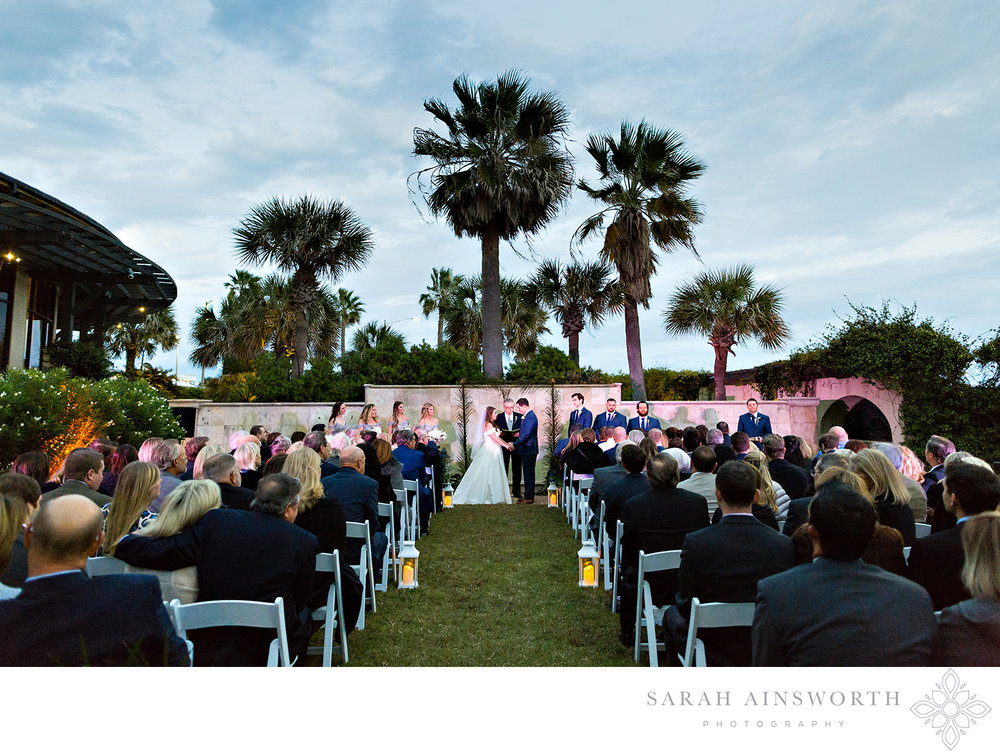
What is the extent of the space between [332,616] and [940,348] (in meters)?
13.2

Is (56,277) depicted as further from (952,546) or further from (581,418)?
(952,546)

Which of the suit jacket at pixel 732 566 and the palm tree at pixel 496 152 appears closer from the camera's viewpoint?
the suit jacket at pixel 732 566

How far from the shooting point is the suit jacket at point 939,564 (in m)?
2.50

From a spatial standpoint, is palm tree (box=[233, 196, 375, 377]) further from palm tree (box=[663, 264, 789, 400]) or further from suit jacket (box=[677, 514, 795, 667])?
suit jacket (box=[677, 514, 795, 667])

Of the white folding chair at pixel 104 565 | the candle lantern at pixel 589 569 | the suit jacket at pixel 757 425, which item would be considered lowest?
the candle lantern at pixel 589 569

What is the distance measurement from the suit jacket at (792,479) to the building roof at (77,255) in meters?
14.8

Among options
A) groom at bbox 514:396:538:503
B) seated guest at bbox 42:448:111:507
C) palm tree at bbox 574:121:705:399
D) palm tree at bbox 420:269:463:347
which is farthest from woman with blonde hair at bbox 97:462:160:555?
palm tree at bbox 420:269:463:347

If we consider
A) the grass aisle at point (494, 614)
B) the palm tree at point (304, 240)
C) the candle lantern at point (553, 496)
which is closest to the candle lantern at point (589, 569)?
the grass aisle at point (494, 614)

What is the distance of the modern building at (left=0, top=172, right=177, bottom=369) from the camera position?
14.3 m

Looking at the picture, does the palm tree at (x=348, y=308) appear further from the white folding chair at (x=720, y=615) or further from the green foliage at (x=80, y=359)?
the white folding chair at (x=720, y=615)

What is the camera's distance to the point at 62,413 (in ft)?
28.2

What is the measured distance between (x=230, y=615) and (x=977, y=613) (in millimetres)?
2582
